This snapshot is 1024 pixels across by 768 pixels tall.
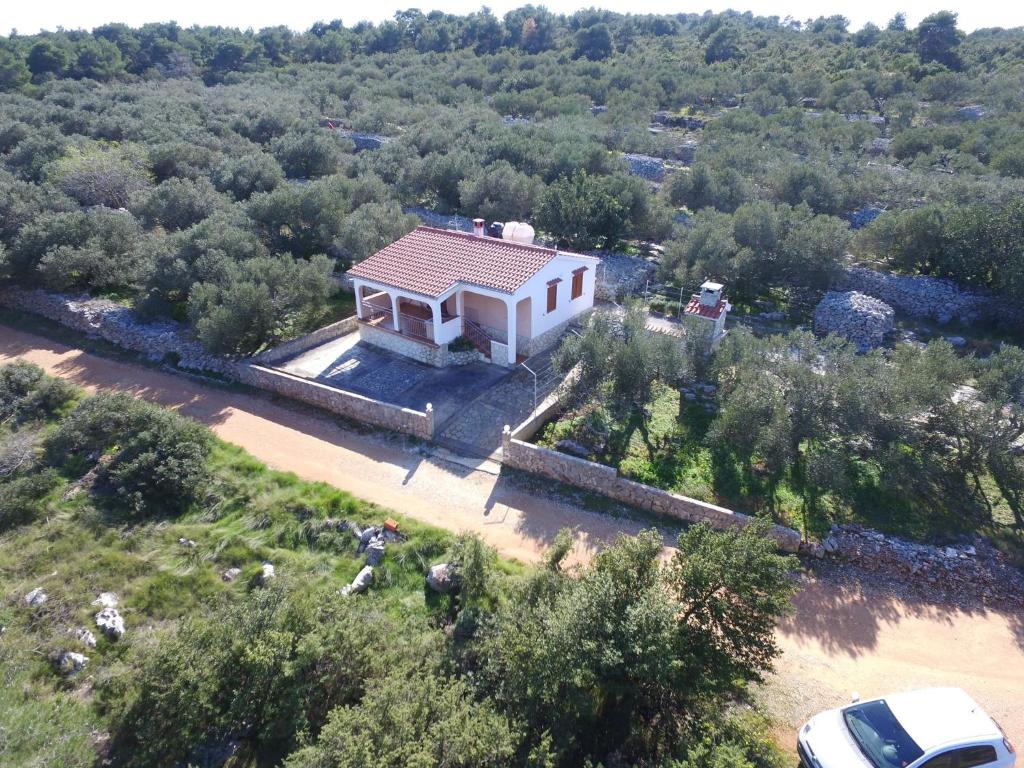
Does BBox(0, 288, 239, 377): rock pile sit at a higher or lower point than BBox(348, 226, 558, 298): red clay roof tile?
lower

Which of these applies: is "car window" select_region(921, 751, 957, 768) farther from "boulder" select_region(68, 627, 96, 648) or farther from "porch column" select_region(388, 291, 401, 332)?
"porch column" select_region(388, 291, 401, 332)

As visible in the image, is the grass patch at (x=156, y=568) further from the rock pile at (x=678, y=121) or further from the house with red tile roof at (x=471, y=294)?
the rock pile at (x=678, y=121)

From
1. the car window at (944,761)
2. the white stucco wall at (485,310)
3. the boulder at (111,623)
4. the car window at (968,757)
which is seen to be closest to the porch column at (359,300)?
the white stucco wall at (485,310)

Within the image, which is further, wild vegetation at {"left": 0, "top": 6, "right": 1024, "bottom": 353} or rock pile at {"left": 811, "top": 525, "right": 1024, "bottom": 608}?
wild vegetation at {"left": 0, "top": 6, "right": 1024, "bottom": 353}

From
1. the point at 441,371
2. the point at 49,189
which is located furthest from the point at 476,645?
the point at 49,189

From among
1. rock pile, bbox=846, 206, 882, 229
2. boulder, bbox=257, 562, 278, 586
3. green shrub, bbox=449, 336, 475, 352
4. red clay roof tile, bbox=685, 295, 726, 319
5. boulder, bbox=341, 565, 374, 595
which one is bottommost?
boulder, bbox=257, 562, 278, 586

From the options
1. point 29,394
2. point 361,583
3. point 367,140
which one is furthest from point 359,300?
point 367,140

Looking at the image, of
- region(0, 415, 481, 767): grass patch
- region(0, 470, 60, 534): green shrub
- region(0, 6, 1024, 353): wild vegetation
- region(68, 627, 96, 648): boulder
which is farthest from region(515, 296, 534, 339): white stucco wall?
region(0, 470, 60, 534): green shrub

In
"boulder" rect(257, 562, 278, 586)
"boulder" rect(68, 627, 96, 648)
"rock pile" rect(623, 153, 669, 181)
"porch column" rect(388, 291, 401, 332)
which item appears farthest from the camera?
"rock pile" rect(623, 153, 669, 181)
